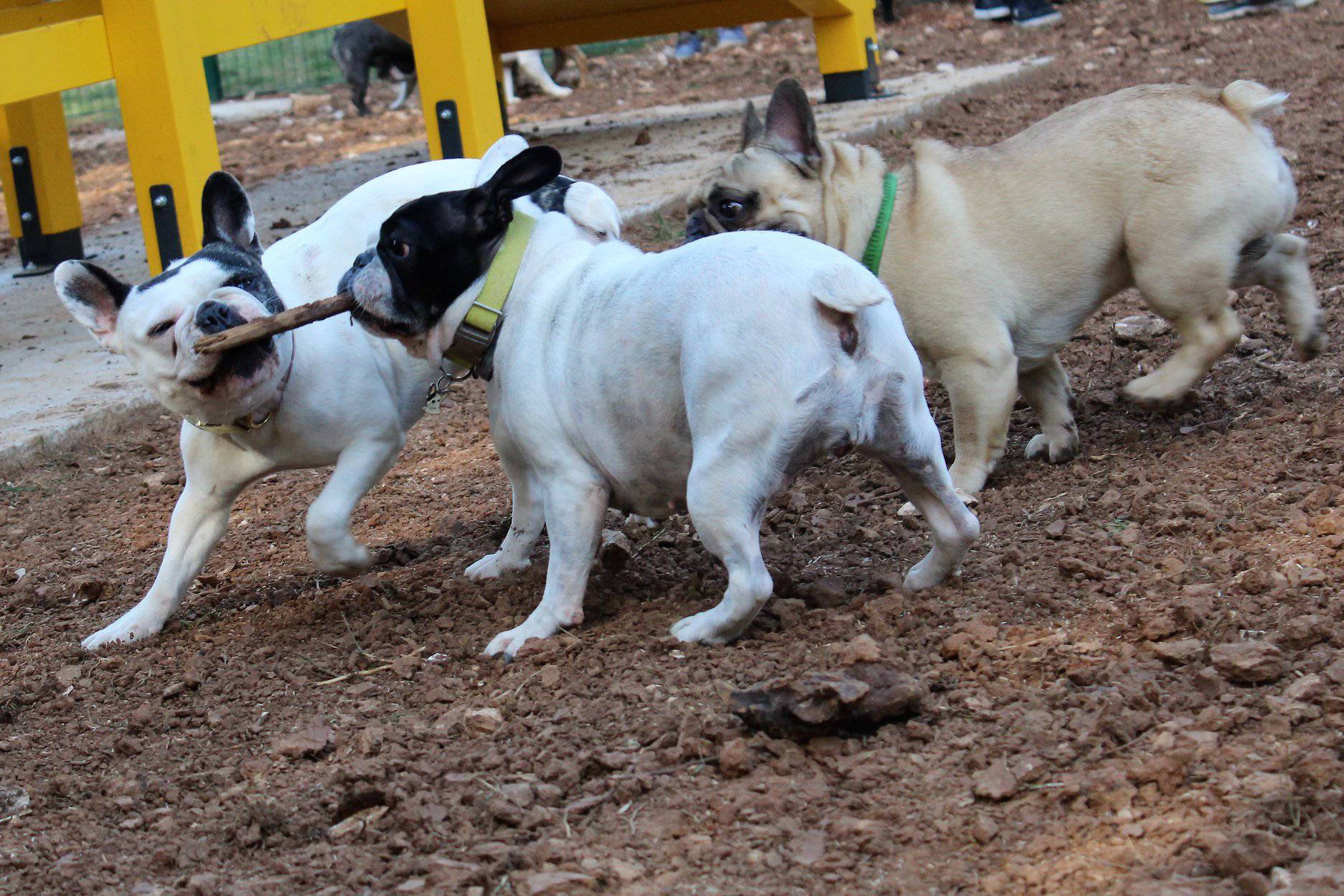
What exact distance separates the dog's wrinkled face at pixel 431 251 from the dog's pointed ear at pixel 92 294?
75cm

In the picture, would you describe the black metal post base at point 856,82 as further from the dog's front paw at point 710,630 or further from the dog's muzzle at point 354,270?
the dog's front paw at point 710,630

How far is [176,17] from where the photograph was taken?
6.34m

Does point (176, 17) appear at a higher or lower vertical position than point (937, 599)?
higher

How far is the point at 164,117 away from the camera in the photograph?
636 centimetres

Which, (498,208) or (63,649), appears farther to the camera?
(63,649)

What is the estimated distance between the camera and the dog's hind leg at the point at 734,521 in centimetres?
313

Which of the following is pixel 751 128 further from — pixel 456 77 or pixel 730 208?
pixel 456 77

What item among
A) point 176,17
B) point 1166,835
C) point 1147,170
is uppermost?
point 176,17

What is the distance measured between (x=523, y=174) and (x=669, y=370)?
64 centimetres

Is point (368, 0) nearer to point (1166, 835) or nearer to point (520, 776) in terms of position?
point (520, 776)

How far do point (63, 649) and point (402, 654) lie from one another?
1.15m

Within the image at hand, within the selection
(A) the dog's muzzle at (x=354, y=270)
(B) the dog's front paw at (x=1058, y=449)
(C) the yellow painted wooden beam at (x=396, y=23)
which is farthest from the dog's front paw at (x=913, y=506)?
(C) the yellow painted wooden beam at (x=396, y=23)

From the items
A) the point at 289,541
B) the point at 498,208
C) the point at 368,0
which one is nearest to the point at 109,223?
the point at 368,0

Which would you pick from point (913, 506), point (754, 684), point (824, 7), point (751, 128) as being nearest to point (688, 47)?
point (824, 7)
